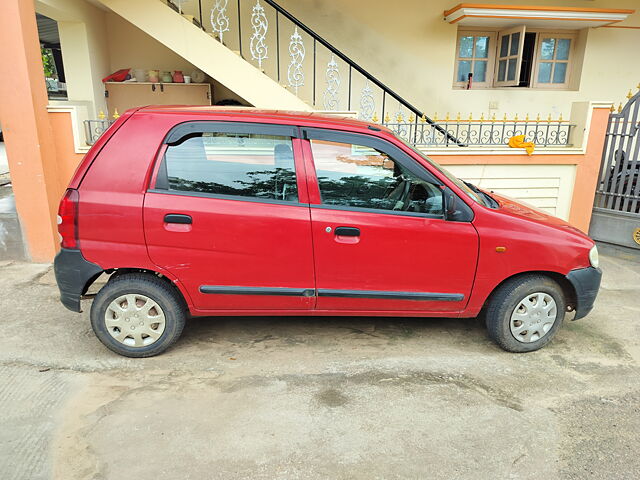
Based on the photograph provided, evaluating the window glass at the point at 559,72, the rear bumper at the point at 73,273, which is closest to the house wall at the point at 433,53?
the window glass at the point at 559,72

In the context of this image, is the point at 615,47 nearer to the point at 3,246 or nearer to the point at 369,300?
the point at 369,300

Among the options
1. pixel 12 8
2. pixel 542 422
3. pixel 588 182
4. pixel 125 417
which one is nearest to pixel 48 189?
pixel 12 8

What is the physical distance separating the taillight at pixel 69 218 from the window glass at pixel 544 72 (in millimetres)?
8629

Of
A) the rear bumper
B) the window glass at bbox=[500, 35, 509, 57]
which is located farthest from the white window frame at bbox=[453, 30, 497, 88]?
the rear bumper

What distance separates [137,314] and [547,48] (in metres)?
8.83

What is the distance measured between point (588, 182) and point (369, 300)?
181 inches

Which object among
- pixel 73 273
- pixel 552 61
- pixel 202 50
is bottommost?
pixel 73 273

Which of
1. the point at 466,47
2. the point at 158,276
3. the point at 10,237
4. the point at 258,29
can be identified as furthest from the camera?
the point at 466,47

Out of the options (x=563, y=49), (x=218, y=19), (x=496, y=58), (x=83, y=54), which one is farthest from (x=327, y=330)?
(x=563, y=49)

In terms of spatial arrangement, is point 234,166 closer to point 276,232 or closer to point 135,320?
point 276,232

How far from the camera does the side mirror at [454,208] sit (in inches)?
133

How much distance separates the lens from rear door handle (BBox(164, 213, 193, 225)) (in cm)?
324

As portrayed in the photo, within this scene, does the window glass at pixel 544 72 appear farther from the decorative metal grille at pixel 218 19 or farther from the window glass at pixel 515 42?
the decorative metal grille at pixel 218 19

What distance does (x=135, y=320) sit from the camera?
3.43 meters
